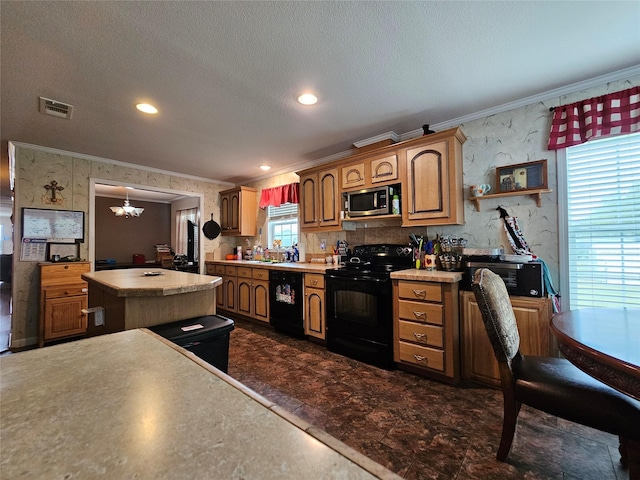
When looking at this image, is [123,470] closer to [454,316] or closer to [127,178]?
[454,316]

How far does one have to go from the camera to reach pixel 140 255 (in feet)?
24.5

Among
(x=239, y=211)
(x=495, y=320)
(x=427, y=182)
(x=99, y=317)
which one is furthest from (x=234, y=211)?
(x=495, y=320)

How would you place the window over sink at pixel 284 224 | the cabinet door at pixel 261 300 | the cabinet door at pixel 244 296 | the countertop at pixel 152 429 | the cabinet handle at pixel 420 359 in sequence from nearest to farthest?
1. the countertop at pixel 152 429
2. the cabinet handle at pixel 420 359
3. the cabinet door at pixel 261 300
4. the cabinet door at pixel 244 296
5. the window over sink at pixel 284 224

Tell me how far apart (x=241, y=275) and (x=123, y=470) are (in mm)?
4028

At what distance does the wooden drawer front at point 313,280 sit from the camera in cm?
321

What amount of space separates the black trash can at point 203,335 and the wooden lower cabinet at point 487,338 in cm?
188

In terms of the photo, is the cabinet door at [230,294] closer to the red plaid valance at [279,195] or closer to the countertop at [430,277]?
the red plaid valance at [279,195]

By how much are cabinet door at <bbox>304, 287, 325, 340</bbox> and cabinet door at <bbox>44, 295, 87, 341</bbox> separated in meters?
2.64

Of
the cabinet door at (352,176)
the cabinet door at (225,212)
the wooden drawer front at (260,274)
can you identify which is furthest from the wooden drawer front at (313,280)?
the cabinet door at (225,212)

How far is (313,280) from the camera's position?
10.7 feet

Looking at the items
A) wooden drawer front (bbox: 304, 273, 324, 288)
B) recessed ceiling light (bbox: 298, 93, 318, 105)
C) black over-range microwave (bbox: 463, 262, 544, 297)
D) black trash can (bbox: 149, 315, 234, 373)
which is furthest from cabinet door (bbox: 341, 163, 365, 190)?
black trash can (bbox: 149, 315, 234, 373)

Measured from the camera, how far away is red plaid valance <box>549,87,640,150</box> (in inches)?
78.8

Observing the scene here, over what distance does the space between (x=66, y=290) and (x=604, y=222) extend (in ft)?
17.5

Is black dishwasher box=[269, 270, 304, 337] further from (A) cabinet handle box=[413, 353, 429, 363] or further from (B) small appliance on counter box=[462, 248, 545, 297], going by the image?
(B) small appliance on counter box=[462, 248, 545, 297]
